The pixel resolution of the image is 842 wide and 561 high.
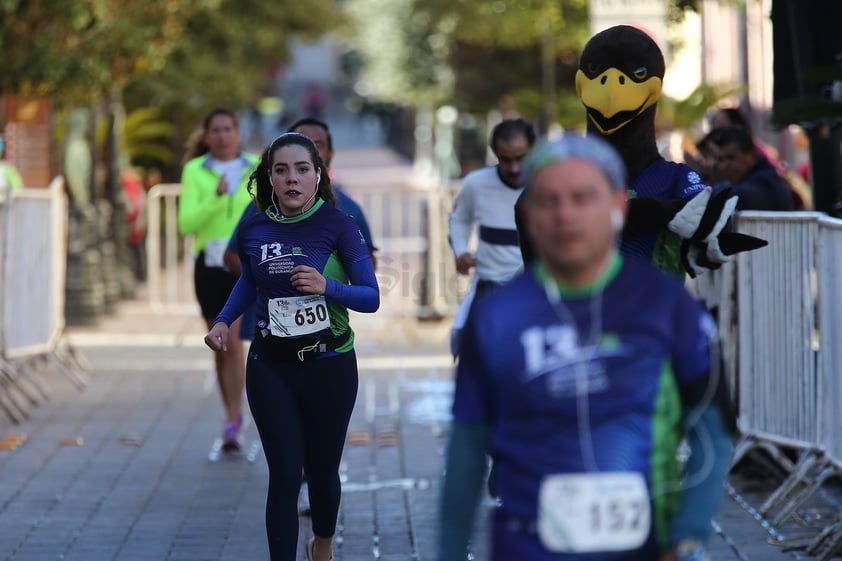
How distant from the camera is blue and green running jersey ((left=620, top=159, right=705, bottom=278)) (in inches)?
225

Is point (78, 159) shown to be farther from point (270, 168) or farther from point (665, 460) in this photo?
point (665, 460)

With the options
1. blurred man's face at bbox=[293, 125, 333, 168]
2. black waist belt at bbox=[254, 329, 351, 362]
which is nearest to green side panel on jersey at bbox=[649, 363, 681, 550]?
black waist belt at bbox=[254, 329, 351, 362]

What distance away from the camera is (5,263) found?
11250 millimetres

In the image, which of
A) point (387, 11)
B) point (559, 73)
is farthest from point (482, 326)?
point (387, 11)

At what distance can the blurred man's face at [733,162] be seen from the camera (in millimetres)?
9273

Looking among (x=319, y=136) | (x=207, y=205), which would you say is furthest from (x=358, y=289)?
(x=207, y=205)

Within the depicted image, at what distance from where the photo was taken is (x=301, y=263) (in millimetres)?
6301

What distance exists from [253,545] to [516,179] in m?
2.40

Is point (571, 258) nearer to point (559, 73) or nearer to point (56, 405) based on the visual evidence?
point (56, 405)

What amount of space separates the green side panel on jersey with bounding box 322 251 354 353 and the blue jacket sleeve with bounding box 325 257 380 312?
0.16ft

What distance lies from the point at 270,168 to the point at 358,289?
0.63 meters

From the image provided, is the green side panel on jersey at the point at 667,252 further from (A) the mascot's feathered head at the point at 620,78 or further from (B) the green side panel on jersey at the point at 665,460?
(B) the green side panel on jersey at the point at 665,460

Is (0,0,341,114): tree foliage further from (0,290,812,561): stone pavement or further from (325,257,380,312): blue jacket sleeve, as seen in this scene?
(325,257,380,312): blue jacket sleeve

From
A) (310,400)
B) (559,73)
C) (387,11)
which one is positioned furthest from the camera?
(387,11)
